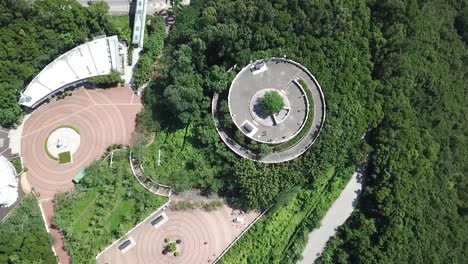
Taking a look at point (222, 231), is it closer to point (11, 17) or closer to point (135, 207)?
point (135, 207)

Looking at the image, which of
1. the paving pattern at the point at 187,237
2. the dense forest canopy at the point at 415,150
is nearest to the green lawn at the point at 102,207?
the paving pattern at the point at 187,237

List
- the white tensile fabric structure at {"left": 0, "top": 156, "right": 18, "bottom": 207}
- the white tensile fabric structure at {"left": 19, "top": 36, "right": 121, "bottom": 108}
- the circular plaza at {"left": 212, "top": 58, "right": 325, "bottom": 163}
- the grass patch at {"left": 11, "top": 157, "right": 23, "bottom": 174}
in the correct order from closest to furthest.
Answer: the white tensile fabric structure at {"left": 0, "top": 156, "right": 18, "bottom": 207} < the circular plaza at {"left": 212, "top": 58, "right": 325, "bottom": 163} < the grass patch at {"left": 11, "top": 157, "right": 23, "bottom": 174} < the white tensile fabric structure at {"left": 19, "top": 36, "right": 121, "bottom": 108}

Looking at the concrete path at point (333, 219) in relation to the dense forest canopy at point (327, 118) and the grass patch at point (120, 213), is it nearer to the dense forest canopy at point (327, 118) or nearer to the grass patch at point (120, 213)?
the dense forest canopy at point (327, 118)

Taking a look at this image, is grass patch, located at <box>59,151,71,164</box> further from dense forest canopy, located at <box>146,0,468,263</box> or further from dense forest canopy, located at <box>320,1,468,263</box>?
dense forest canopy, located at <box>320,1,468,263</box>

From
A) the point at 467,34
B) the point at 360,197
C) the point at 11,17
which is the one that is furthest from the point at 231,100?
the point at 467,34

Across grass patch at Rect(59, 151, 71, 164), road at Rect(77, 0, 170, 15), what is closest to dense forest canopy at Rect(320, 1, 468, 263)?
road at Rect(77, 0, 170, 15)

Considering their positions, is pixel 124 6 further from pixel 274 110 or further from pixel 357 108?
pixel 357 108
